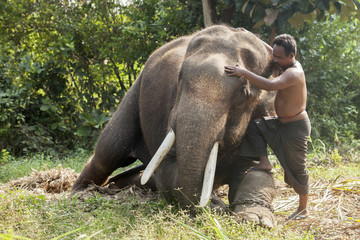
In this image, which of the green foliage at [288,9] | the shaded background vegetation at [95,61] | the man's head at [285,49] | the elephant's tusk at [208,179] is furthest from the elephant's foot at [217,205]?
the shaded background vegetation at [95,61]

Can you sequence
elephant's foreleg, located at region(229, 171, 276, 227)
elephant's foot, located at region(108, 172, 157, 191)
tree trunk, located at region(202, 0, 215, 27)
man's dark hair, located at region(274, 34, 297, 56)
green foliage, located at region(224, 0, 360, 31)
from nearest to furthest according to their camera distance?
elephant's foreleg, located at region(229, 171, 276, 227)
man's dark hair, located at region(274, 34, 297, 56)
elephant's foot, located at region(108, 172, 157, 191)
green foliage, located at region(224, 0, 360, 31)
tree trunk, located at region(202, 0, 215, 27)

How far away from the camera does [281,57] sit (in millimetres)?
4160

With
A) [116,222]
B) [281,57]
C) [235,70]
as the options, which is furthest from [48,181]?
[281,57]

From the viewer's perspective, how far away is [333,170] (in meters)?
6.10

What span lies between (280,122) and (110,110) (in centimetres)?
586

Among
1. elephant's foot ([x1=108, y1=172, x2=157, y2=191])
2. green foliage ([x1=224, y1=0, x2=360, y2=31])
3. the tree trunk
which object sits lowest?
elephant's foot ([x1=108, y1=172, x2=157, y2=191])

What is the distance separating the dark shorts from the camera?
4156 millimetres

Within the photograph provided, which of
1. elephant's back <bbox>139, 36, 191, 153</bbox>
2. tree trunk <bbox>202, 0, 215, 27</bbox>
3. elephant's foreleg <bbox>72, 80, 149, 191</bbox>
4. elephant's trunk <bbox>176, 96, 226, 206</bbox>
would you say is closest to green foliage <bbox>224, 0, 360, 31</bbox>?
tree trunk <bbox>202, 0, 215, 27</bbox>

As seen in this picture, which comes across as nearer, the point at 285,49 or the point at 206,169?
the point at 206,169

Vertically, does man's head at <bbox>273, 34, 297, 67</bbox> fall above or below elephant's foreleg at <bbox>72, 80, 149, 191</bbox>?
above

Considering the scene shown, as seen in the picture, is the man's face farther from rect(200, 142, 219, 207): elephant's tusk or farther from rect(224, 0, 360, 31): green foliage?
rect(224, 0, 360, 31): green foliage

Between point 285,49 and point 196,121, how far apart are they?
996 millimetres

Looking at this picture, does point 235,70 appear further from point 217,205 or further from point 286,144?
point 217,205

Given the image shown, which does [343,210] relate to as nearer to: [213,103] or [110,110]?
[213,103]
